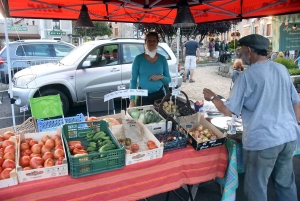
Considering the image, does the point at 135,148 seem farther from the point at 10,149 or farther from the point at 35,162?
the point at 10,149

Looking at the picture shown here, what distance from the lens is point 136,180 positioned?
199 cm

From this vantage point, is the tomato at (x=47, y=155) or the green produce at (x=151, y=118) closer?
the tomato at (x=47, y=155)

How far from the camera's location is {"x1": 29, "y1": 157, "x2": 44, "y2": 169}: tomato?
1817mm

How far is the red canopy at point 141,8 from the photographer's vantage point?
3.45 meters

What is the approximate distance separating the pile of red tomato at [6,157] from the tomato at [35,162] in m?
0.13

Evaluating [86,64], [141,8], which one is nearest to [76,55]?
[86,64]

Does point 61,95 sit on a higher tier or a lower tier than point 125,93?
lower

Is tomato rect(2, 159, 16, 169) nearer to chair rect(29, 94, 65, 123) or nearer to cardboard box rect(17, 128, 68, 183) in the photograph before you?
cardboard box rect(17, 128, 68, 183)

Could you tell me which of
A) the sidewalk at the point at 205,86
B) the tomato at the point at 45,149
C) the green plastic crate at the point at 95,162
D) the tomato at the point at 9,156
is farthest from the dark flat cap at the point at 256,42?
the sidewalk at the point at 205,86

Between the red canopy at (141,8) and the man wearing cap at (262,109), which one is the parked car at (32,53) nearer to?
the red canopy at (141,8)

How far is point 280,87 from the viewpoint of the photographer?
1.93m

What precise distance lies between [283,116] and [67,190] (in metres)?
1.78

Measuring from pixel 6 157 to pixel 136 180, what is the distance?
3.38 feet

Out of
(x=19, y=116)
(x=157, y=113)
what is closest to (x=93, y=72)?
(x=19, y=116)
